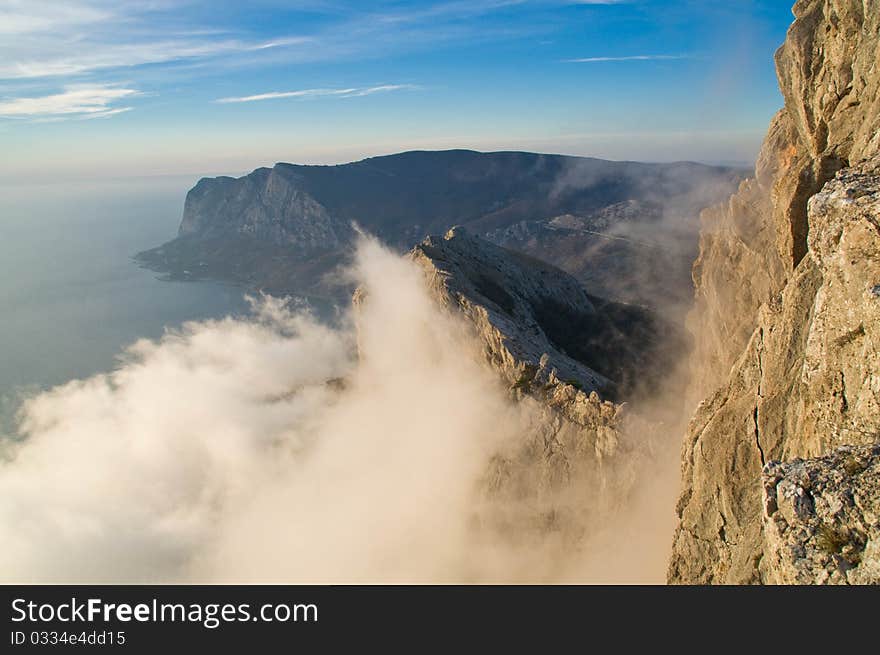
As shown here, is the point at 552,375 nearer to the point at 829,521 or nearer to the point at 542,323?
the point at 542,323

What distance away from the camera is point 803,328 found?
15.9 metres

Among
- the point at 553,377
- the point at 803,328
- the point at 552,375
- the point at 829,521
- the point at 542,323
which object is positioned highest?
the point at 542,323

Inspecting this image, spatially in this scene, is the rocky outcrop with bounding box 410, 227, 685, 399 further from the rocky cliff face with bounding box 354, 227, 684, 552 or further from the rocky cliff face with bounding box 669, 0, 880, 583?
the rocky cliff face with bounding box 669, 0, 880, 583

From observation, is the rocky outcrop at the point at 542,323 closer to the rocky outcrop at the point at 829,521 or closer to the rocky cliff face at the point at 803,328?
the rocky cliff face at the point at 803,328

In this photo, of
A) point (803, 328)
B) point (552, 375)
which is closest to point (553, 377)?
point (552, 375)

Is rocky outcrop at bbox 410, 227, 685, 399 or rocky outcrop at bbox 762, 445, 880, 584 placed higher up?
rocky outcrop at bbox 410, 227, 685, 399

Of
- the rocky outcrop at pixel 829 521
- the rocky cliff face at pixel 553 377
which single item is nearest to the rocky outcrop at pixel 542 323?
the rocky cliff face at pixel 553 377

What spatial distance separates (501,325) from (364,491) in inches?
1847

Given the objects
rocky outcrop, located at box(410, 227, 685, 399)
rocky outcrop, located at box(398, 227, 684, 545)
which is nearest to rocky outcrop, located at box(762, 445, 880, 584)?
rocky outcrop, located at box(398, 227, 684, 545)

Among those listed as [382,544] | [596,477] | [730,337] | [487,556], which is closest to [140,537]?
[382,544]

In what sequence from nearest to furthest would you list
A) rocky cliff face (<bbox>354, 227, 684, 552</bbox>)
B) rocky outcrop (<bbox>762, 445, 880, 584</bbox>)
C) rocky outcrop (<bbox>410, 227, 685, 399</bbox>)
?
rocky outcrop (<bbox>762, 445, 880, 584</bbox>) < rocky cliff face (<bbox>354, 227, 684, 552</bbox>) < rocky outcrop (<bbox>410, 227, 685, 399</bbox>)

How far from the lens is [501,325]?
52000 millimetres

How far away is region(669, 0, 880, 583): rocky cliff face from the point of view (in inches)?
481

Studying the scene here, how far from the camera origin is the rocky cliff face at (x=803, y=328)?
1222 centimetres
